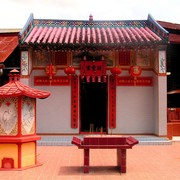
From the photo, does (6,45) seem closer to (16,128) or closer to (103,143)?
(16,128)

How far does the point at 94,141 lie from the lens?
327 inches

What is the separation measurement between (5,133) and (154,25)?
8.65m

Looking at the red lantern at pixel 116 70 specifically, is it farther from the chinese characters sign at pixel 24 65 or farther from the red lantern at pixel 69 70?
the chinese characters sign at pixel 24 65

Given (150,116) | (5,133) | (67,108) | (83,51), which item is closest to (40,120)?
(67,108)

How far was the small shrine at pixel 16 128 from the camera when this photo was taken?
8.62 meters

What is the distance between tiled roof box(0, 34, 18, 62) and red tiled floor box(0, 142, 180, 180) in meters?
4.81

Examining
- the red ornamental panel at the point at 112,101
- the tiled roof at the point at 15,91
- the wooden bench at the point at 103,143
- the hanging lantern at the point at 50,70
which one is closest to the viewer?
the wooden bench at the point at 103,143

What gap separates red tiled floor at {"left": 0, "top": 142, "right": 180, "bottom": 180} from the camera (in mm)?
7832

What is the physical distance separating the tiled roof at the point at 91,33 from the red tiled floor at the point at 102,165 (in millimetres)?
3909

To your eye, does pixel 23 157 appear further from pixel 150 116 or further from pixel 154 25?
pixel 154 25

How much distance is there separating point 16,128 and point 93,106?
22.4ft

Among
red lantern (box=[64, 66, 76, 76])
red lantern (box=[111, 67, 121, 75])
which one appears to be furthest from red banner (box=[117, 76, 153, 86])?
red lantern (box=[64, 66, 76, 76])

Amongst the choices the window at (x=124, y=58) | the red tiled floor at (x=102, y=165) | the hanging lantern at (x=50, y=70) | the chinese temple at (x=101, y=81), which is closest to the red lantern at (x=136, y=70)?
the chinese temple at (x=101, y=81)

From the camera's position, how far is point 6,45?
54.5 feet
